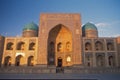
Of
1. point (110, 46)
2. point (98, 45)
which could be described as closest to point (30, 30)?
point (98, 45)

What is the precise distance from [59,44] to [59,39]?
41.0 inches

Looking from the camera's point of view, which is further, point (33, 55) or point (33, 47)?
point (33, 47)

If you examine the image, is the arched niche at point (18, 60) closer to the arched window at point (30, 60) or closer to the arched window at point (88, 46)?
the arched window at point (30, 60)

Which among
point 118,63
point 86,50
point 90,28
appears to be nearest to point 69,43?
point 86,50

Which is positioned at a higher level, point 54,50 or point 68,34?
point 68,34

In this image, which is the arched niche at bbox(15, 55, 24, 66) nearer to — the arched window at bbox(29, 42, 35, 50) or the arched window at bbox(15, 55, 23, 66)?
the arched window at bbox(15, 55, 23, 66)

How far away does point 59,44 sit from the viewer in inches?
1247

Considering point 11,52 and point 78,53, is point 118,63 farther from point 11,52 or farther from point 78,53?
point 11,52

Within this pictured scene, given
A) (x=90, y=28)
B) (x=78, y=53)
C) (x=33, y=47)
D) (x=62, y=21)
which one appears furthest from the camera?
(x=90, y=28)

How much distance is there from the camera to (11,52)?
100ft

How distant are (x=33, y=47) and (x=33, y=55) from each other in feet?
8.58

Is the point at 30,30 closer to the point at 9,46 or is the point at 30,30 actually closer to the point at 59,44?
the point at 9,46

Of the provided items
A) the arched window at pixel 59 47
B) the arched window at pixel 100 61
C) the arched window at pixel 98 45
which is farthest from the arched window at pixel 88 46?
the arched window at pixel 59 47

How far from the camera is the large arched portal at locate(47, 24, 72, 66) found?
30413 mm
